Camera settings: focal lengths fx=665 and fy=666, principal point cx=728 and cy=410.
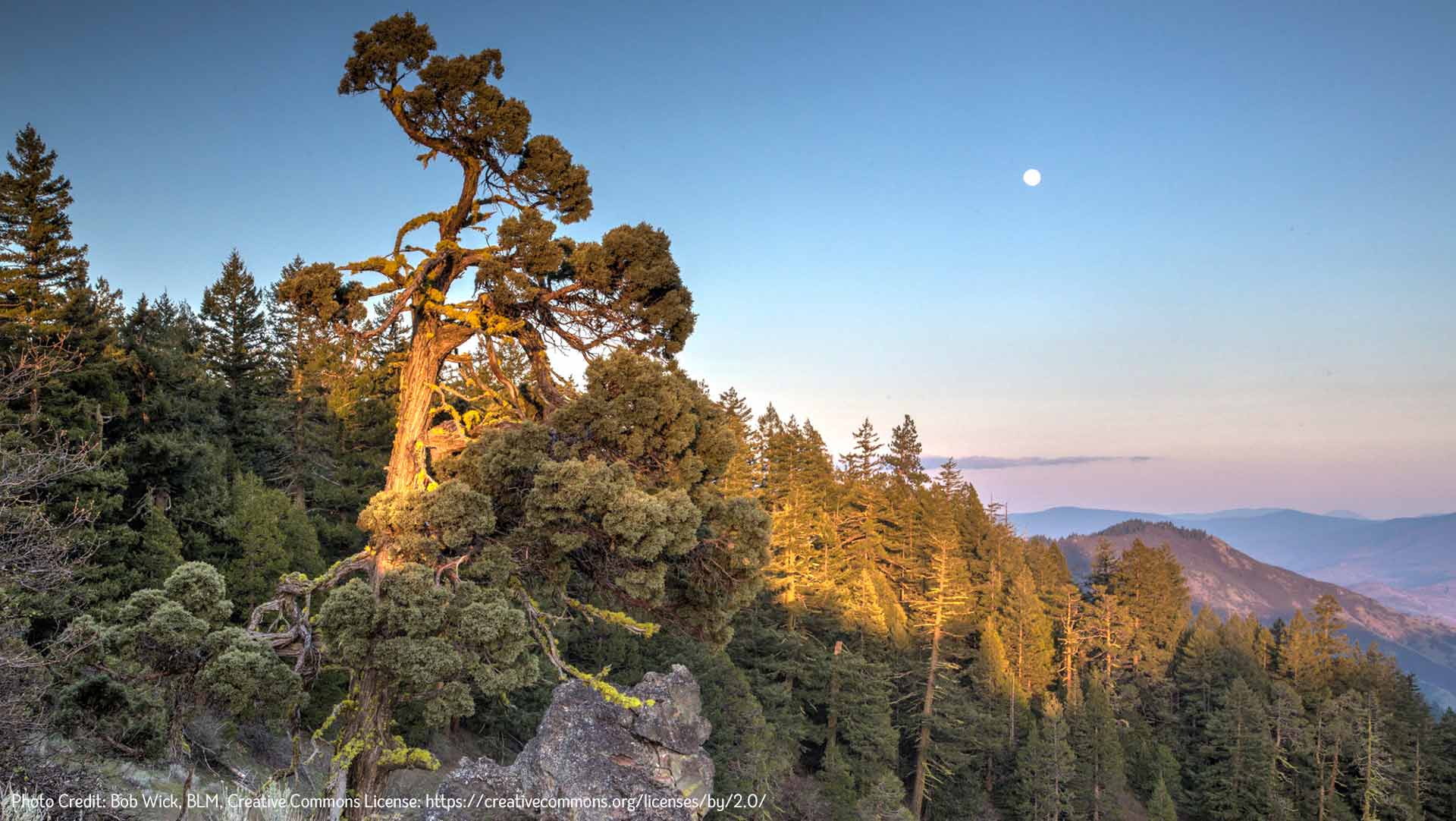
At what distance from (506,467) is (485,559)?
116 centimetres

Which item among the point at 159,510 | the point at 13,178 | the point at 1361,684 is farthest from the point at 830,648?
the point at 1361,684

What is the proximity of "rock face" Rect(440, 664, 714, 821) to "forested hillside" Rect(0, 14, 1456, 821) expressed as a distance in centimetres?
143

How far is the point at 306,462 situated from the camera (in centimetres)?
2512

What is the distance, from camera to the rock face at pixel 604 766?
40.3 ft

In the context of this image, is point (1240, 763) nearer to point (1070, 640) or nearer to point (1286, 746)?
point (1286, 746)

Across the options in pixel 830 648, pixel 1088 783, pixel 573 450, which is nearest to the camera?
pixel 573 450

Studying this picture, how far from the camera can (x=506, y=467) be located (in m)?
8.23

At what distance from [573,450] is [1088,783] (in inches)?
1595

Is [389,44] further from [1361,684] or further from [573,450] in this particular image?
[1361,684]

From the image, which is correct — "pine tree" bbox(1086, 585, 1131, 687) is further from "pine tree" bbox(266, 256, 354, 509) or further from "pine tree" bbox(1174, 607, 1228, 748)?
"pine tree" bbox(266, 256, 354, 509)

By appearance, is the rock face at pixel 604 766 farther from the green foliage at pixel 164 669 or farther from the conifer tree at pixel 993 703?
the conifer tree at pixel 993 703

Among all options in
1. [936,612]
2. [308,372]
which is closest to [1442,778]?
[936,612]

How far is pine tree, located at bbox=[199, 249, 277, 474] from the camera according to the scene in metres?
27.6

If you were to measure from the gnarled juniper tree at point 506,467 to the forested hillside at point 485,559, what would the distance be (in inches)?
1.9
